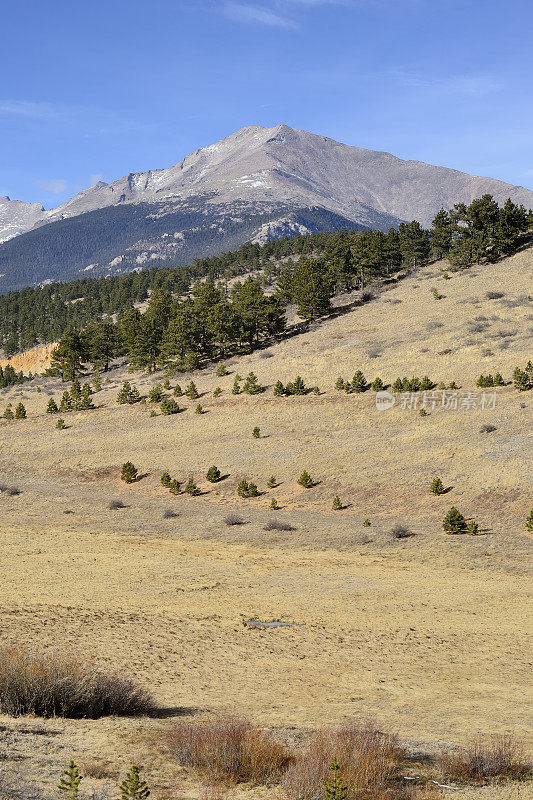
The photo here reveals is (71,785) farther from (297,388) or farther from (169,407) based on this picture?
(169,407)

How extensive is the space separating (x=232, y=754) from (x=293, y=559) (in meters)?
16.3

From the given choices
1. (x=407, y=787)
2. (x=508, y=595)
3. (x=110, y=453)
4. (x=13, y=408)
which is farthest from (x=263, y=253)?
(x=407, y=787)

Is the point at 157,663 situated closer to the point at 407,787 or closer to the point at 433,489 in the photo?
the point at 407,787

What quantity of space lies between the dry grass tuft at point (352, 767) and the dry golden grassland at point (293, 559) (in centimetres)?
122

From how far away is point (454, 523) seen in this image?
2608cm

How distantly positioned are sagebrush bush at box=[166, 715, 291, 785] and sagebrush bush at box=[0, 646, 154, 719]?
228 cm

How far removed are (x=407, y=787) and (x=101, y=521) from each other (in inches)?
1021

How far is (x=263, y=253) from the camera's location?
448 ft

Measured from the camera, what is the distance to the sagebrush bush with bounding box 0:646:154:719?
9.69 m

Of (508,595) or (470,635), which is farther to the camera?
(508,595)

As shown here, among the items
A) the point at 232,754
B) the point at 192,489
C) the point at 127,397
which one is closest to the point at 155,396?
the point at 127,397

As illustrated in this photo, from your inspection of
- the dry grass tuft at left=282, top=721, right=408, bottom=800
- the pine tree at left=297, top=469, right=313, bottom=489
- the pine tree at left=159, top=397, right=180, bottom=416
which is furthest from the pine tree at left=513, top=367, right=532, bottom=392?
the dry grass tuft at left=282, top=721, right=408, bottom=800

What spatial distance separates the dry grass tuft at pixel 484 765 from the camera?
784 centimetres

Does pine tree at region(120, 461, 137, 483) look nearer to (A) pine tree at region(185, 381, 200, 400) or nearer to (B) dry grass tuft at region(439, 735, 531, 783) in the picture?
(A) pine tree at region(185, 381, 200, 400)
